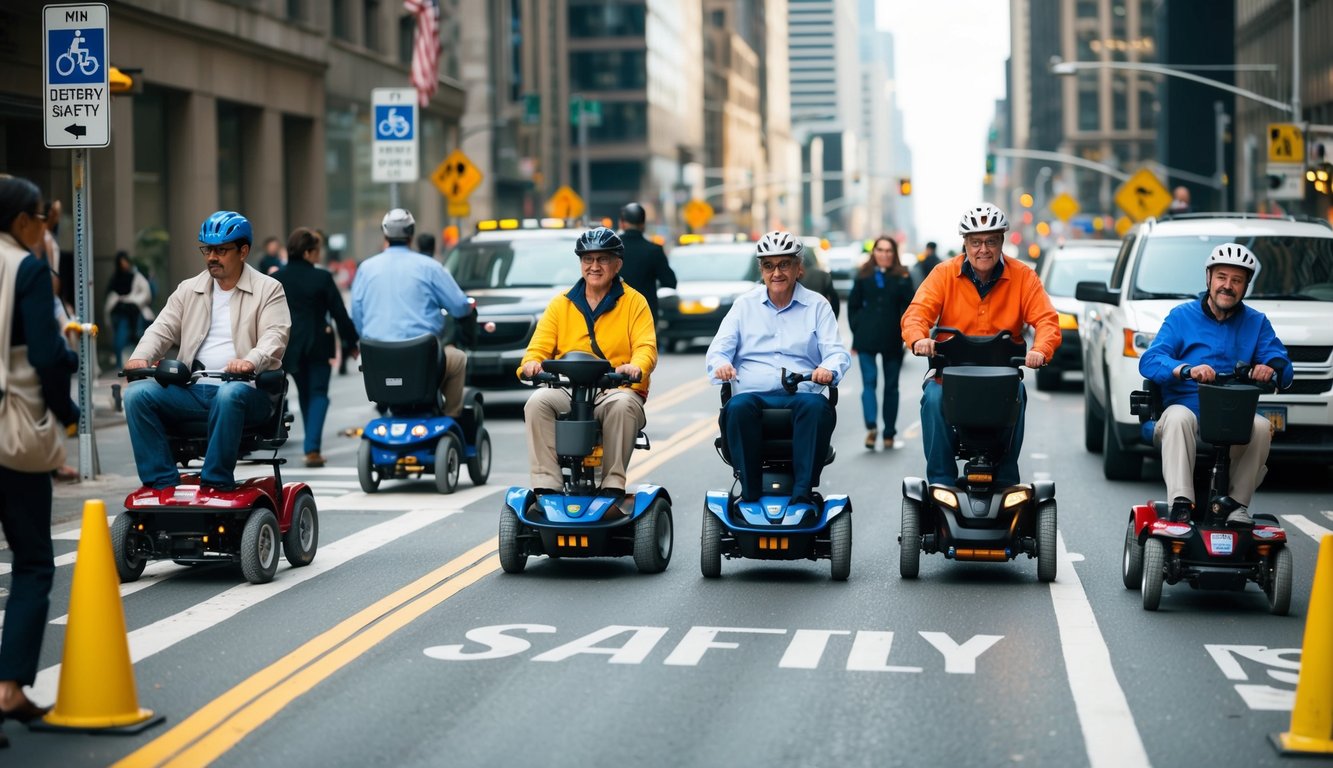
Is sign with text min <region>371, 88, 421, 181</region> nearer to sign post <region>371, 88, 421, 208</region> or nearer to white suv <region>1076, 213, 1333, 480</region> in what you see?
sign post <region>371, 88, 421, 208</region>

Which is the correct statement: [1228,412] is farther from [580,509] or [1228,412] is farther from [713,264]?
[713,264]

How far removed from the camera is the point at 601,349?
1044 cm

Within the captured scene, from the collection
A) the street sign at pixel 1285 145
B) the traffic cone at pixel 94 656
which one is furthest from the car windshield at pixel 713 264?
the traffic cone at pixel 94 656

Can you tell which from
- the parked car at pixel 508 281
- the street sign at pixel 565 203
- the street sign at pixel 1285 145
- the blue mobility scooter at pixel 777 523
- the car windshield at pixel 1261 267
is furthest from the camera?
the street sign at pixel 565 203

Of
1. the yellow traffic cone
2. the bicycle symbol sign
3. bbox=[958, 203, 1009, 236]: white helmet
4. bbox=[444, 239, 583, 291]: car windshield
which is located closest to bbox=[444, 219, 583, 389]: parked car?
bbox=[444, 239, 583, 291]: car windshield

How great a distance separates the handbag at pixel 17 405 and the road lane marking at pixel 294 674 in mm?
1098

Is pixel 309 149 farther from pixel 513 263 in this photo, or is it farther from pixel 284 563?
pixel 284 563

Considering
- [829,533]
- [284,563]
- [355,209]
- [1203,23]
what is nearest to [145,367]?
[284,563]

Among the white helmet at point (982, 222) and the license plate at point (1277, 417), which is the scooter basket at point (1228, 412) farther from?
the license plate at point (1277, 417)

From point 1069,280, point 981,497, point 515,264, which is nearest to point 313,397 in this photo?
point 515,264

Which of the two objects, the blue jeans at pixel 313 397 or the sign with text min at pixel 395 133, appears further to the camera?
the sign with text min at pixel 395 133

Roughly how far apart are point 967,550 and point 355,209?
4107 centimetres

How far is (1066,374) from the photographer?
93.7 feet

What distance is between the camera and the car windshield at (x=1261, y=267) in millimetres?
15062
